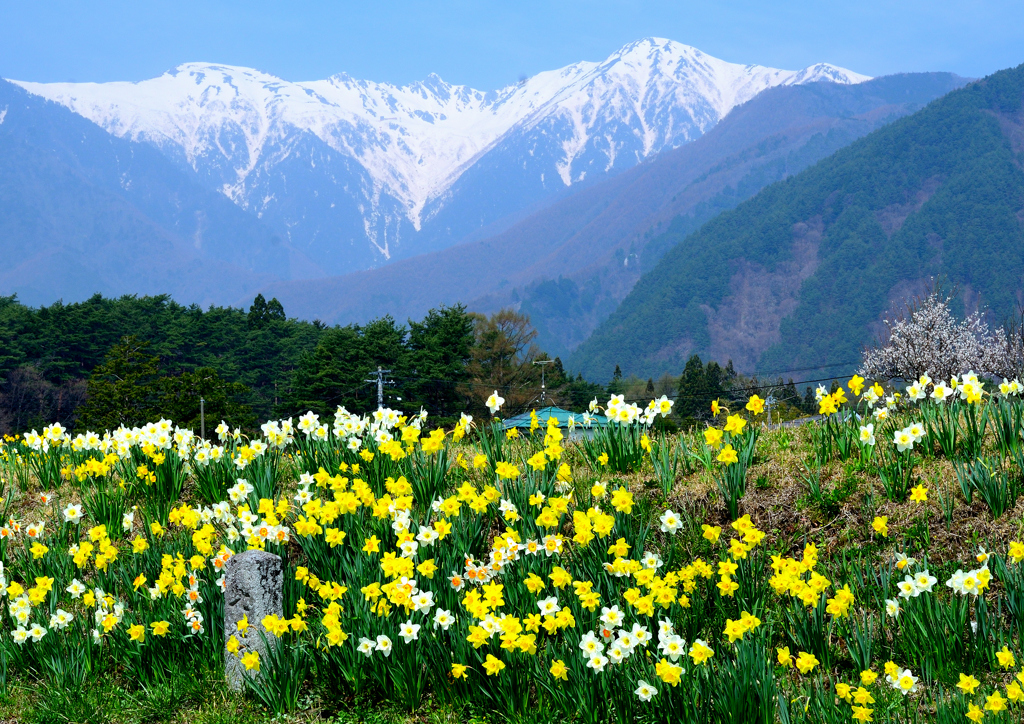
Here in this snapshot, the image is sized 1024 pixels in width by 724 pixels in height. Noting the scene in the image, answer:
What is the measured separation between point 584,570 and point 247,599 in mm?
1971

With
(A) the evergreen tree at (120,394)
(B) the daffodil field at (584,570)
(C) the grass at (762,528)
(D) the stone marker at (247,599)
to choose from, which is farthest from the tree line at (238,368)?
(D) the stone marker at (247,599)

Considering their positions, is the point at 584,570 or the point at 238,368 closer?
the point at 584,570

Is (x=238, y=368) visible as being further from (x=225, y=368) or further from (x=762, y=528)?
(x=762, y=528)

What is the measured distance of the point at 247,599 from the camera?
4922 mm

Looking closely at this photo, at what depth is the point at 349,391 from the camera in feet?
197

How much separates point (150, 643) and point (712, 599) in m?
3.38

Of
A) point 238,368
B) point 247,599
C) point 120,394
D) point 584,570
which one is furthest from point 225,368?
point 584,570

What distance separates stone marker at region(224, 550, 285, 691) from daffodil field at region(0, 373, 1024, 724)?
13 cm

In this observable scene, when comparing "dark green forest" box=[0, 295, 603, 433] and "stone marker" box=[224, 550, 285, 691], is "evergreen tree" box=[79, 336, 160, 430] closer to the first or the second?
"dark green forest" box=[0, 295, 603, 433]

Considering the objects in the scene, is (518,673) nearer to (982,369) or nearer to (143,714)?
(143,714)

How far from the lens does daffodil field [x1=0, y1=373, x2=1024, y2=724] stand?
404 centimetres

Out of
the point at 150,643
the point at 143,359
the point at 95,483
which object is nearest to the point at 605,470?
the point at 150,643

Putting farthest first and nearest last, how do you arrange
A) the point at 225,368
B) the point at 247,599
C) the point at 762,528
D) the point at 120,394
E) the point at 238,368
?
the point at 238,368 → the point at 225,368 → the point at 120,394 → the point at 762,528 → the point at 247,599

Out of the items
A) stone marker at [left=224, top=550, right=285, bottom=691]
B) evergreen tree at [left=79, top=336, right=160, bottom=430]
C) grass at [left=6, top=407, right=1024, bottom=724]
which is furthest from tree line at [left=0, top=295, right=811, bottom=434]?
stone marker at [left=224, top=550, right=285, bottom=691]
